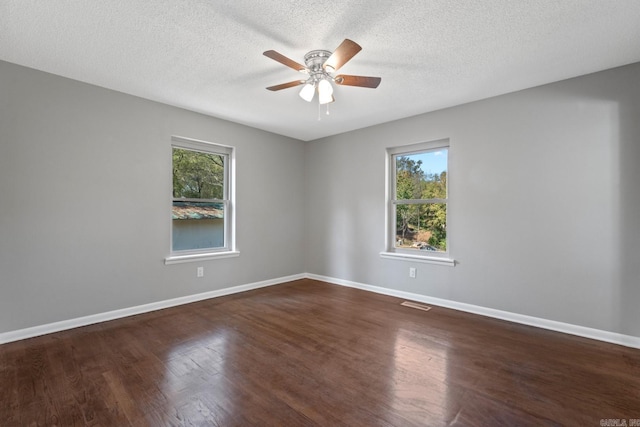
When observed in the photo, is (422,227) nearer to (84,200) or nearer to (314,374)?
(314,374)

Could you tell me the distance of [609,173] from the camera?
272cm

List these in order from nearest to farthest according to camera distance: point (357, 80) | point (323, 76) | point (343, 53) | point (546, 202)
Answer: point (343, 53) → point (357, 80) → point (323, 76) → point (546, 202)

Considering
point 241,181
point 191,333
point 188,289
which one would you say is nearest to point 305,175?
point 241,181

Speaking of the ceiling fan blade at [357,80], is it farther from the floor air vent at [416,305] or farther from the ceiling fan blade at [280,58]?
the floor air vent at [416,305]

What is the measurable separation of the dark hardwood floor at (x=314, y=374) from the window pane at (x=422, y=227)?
41.9 inches

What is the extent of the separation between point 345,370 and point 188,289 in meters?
2.56

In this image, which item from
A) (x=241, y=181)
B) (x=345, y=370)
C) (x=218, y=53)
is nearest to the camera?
(x=345, y=370)

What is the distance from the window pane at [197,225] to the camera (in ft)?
12.7

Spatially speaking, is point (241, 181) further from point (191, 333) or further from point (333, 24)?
point (333, 24)

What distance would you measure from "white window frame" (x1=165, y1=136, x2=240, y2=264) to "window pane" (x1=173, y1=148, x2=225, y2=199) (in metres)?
0.06

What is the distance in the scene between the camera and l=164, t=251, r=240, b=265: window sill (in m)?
3.67

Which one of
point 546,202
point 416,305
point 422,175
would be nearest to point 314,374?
point 416,305

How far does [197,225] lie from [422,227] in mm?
3180

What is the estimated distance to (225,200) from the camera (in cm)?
438
